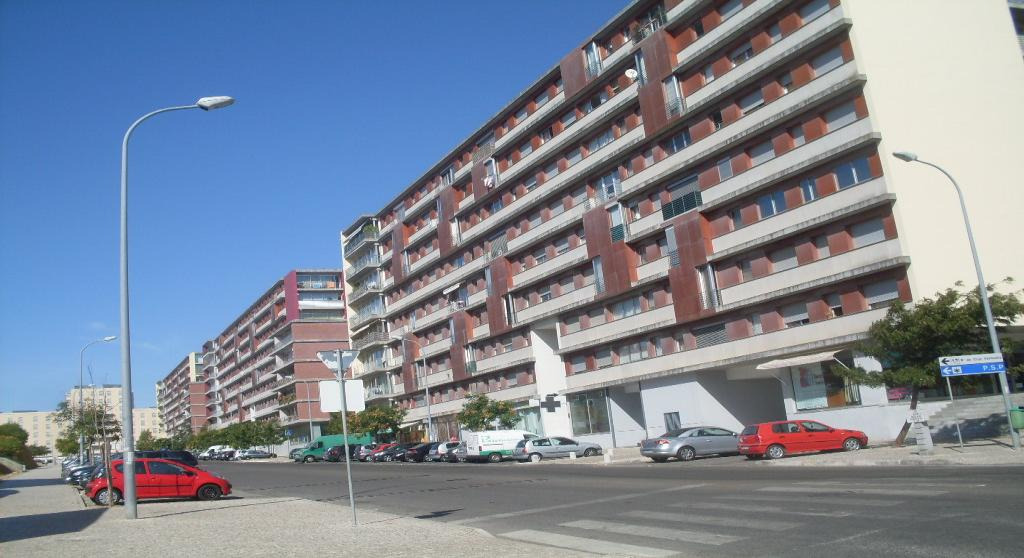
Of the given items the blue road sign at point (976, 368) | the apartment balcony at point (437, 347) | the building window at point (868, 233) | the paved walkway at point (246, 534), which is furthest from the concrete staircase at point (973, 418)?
the apartment balcony at point (437, 347)

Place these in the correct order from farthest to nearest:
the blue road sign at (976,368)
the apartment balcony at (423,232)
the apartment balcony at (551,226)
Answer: the apartment balcony at (423,232) < the apartment balcony at (551,226) < the blue road sign at (976,368)

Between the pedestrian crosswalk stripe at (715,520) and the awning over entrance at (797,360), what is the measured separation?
824 inches

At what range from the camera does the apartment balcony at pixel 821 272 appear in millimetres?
31484

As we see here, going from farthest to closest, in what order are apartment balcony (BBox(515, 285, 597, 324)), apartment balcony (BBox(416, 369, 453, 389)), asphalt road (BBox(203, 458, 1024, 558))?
apartment balcony (BBox(416, 369, 453, 389))
apartment balcony (BBox(515, 285, 597, 324))
asphalt road (BBox(203, 458, 1024, 558))

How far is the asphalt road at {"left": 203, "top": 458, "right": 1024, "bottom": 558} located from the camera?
10070 mm

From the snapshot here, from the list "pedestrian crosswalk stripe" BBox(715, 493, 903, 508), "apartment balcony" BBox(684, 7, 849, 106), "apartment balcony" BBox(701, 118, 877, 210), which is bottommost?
"pedestrian crosswalk stripe" BBox(715, 493, 903, 508)

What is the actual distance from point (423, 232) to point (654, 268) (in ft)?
107

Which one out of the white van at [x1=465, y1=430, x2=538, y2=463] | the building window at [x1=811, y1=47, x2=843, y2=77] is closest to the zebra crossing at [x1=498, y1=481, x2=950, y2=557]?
the building window at [x1=811, y1=47, x2=843, y2=77]

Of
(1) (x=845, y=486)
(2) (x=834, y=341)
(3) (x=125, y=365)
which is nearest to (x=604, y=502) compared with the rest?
(1) (x=845, y=486)

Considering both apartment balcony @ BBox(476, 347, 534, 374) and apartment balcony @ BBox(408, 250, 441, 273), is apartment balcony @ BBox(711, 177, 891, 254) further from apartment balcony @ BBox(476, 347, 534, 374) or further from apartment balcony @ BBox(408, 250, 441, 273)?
apartment balcony @ BBox(408, 250, 441, 273)

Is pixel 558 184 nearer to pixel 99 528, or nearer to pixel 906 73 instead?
pixel 906 73

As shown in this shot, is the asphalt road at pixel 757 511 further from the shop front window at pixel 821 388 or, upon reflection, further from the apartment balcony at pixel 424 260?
the apartment balcony at pixel 424 260

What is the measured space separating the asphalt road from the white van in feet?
69.6

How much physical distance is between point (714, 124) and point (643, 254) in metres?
8.52
